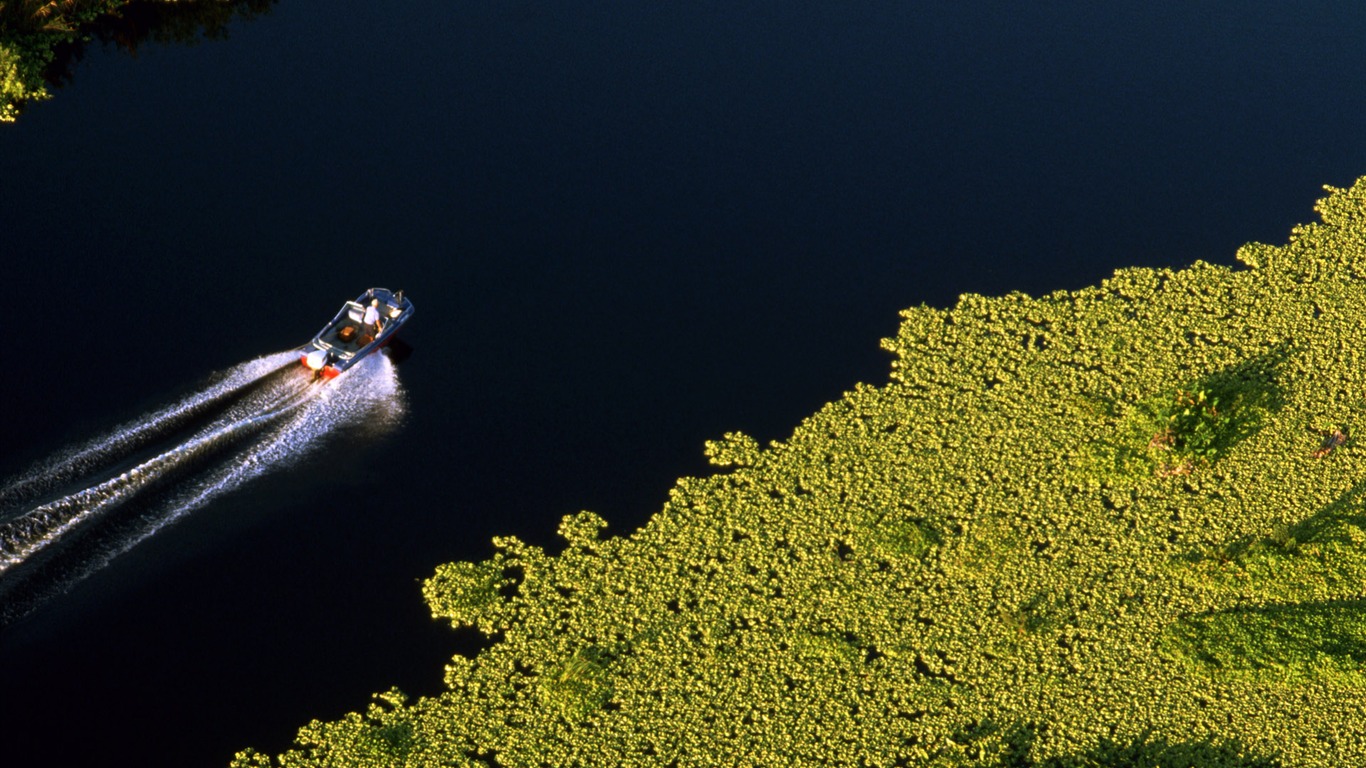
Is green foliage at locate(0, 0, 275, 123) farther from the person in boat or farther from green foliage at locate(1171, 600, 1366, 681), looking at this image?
green foliage at locate(1171, 600, 1366, 681)

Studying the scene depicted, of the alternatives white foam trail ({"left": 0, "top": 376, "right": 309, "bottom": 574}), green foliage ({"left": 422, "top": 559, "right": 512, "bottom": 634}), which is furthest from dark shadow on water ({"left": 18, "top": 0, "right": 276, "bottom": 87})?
green foliage ({"left": 422, "top": 559, "right": 512, "bottom": 634})

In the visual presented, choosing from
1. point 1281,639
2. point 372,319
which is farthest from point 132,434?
point 1281,639

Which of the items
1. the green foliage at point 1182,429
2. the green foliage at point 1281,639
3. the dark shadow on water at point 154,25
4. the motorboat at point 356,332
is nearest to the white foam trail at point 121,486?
the motorboat at point 356,332

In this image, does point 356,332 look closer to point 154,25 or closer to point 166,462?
point 166,462

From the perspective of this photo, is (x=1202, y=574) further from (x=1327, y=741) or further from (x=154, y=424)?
(x=154, y=424)

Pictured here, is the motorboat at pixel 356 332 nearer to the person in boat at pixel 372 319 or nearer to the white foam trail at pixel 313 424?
the person in boat at pixel 372 319

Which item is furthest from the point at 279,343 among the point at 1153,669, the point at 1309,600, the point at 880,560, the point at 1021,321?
the point at 1309,600
